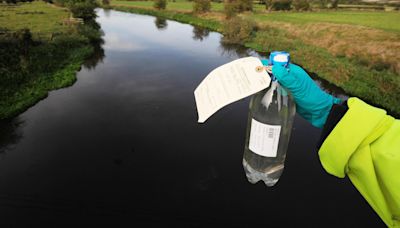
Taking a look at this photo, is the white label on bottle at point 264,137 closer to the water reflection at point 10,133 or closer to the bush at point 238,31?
the water reflection at point 10,133

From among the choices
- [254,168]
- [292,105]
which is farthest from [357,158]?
[254,168]

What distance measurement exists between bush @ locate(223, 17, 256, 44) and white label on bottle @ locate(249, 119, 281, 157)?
760 inches

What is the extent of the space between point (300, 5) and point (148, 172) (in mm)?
43164

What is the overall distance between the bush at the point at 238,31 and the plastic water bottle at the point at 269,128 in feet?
62.4

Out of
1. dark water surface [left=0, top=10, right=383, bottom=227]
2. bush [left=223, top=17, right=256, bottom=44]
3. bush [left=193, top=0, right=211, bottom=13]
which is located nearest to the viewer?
dark water surface [left=0, top=10, right=383, bottom=227]

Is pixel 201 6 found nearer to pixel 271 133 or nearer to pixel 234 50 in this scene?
pixel 234 50

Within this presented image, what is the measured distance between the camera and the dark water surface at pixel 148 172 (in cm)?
454

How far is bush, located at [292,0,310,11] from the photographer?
39531 millimetres

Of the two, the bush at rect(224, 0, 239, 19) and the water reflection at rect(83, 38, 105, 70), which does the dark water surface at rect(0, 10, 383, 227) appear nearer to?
the water reflection at rect(83, 38, 105, 70)

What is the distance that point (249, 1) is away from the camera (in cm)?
3403

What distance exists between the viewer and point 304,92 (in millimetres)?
1327

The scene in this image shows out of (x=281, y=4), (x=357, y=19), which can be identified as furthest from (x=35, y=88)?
(x=281, y=4)

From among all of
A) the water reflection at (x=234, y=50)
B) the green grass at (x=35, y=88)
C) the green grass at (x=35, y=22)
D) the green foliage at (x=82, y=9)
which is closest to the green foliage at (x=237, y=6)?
the water reflection at (x=234, y=50)

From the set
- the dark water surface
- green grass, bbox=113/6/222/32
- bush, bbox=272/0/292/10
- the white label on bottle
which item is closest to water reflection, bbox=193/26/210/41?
green grass, bbox=113/6/222/32
